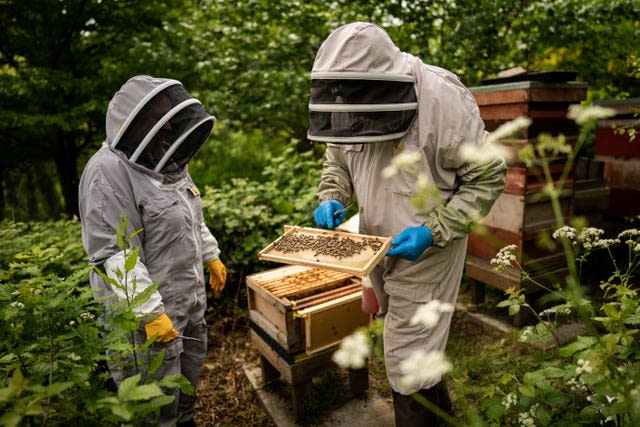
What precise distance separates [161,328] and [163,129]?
45.1 inches

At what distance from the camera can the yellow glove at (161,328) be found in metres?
2.46

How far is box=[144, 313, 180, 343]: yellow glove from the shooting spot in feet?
8.05

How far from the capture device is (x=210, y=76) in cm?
657

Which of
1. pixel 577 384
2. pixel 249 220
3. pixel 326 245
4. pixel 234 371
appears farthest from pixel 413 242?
pixel 249 220

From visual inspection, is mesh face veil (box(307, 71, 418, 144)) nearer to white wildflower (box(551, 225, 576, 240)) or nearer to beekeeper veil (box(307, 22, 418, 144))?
beekeeper veil (box(307, 22, 418, 144))

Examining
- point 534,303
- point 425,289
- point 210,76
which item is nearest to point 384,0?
point 210,76

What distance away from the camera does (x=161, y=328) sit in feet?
8.10

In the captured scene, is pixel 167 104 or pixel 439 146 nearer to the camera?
pixel 439 146

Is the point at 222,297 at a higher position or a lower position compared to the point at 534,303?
lower

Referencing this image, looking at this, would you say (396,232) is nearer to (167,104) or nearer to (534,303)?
(167,104)

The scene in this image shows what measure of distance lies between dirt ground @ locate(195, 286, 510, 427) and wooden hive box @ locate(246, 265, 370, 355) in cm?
61

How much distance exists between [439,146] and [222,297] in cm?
336

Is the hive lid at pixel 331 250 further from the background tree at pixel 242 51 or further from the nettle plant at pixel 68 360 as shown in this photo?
the background tree at pixel 242 51

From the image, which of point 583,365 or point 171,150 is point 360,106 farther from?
point 583,365
